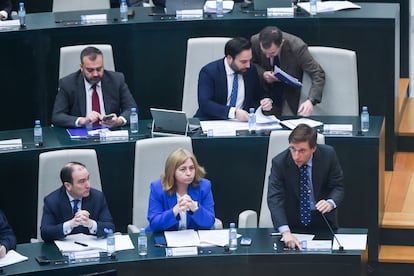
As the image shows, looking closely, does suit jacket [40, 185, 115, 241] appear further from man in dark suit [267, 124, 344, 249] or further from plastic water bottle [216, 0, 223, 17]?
plastic water bottle [216, 0, 223, 17]

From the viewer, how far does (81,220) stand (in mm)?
7973

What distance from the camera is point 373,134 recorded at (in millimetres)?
8867

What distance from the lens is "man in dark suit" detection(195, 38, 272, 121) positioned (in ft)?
30.5

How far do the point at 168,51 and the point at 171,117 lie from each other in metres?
1.34

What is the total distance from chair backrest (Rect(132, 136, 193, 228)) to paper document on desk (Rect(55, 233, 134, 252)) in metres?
0.69

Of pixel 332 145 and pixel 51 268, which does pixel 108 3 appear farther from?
pixel 51 268

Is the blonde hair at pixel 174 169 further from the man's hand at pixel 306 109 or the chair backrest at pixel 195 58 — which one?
the chair backrest at pixel 195 58

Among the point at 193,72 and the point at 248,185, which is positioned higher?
the point at 193,72

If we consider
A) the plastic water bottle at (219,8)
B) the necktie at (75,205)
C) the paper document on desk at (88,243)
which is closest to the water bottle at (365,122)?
the plastic water bottle at (219,8)

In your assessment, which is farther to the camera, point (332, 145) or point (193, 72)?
point (193, 72)

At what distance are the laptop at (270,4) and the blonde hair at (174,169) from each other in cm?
238

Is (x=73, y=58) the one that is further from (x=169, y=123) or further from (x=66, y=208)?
(x=66, y=208)

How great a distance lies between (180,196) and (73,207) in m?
0.62

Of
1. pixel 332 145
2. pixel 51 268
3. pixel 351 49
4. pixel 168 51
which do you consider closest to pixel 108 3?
pixel 168 51
